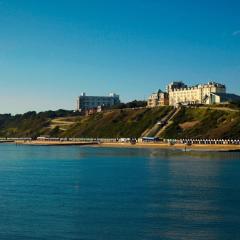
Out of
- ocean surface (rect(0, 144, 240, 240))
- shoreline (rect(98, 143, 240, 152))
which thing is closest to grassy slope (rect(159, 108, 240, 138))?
shoreline (rect(98, 143, 240, 152))

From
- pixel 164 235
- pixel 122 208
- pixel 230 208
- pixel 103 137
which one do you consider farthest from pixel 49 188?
pixel 103 137

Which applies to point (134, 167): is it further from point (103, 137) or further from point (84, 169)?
point (103, 137)

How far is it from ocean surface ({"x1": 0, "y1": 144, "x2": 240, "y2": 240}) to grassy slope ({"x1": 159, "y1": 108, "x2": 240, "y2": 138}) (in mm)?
85729

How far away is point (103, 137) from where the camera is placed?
195125 mm

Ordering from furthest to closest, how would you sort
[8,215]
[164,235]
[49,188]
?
[49,188]
[8,215]
[164,235]

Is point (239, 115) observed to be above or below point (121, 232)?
above

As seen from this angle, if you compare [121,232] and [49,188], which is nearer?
[121,232]

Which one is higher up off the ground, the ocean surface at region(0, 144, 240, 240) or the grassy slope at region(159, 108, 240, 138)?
the grassy slope at region(159, 108, 240, 138)

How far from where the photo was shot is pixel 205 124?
168750 mm

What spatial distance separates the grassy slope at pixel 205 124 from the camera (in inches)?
6088

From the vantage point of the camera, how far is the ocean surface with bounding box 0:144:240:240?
3528 centimetres

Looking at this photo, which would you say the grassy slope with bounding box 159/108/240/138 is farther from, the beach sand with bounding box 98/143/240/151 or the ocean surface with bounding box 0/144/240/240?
the ocean surface with bounding box 0/144/240/240

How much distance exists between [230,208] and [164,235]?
1046 cm

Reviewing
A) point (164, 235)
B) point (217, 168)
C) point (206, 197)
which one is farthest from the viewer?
point (217, 168)
